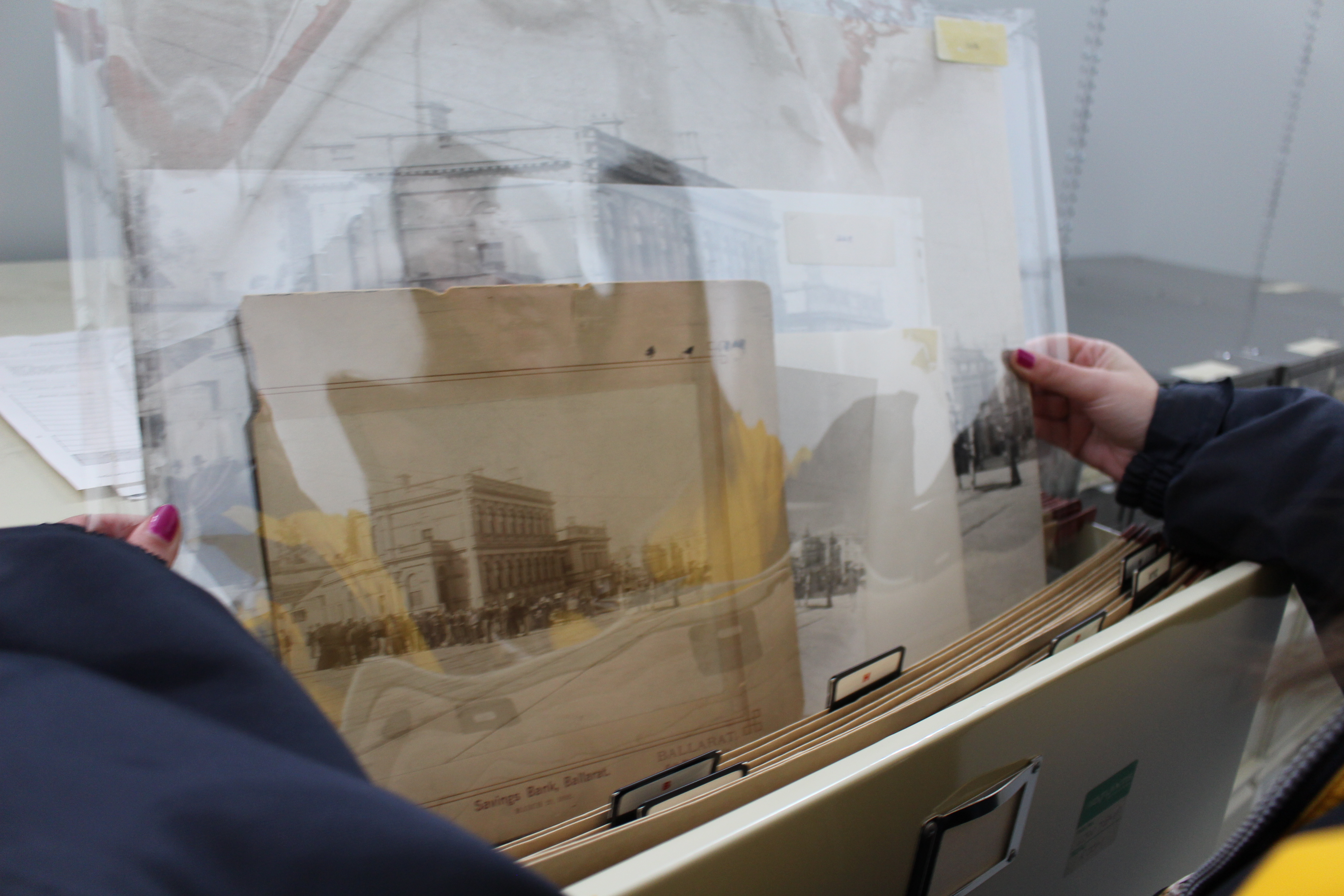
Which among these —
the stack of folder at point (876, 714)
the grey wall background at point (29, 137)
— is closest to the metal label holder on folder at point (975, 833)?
the stack of folder at point (876, 714)

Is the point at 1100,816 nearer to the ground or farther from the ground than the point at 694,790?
nearer to the ground

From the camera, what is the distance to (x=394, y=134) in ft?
1.93

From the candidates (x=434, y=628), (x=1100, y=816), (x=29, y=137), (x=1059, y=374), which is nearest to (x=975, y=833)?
(x=1100, y=816)

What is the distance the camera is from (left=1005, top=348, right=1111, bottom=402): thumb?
0.86 metres

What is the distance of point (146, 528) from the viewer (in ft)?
1.58

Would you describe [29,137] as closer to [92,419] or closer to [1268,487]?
[92,419]

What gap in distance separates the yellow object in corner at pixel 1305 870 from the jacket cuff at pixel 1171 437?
0.61 metres

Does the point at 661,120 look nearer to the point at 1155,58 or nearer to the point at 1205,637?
the point at 1205,637

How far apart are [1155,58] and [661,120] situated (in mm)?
1259

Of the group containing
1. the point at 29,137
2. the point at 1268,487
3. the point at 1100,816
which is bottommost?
the point at 1100,816

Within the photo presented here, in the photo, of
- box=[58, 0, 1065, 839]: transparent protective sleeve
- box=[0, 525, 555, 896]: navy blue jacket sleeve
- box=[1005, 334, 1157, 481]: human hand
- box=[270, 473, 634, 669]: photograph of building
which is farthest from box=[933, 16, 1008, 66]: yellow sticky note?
box=[0, 525, 555, 896]: navy blue jacket sleeve

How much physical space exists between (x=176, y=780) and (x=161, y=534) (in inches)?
11.1

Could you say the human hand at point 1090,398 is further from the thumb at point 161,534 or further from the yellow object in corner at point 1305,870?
the thumb at point 161,534

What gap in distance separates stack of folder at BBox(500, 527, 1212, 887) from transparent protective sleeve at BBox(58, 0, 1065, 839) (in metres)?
0.12
